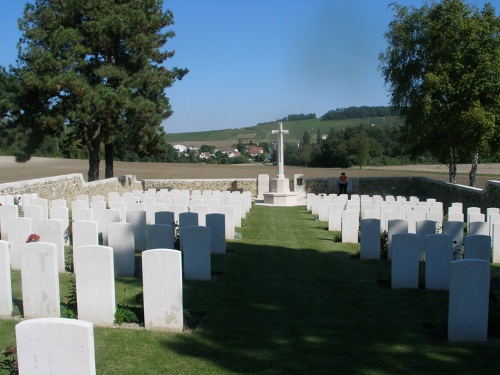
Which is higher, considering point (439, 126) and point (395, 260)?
point (439, 126)

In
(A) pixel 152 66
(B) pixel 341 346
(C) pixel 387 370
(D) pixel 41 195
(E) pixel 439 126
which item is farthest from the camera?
(A) pixel 152 66

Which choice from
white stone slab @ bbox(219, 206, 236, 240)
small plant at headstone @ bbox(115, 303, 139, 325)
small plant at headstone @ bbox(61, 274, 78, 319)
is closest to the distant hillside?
Answer: white stone slab @ bbox(219, 206, 236, 240)

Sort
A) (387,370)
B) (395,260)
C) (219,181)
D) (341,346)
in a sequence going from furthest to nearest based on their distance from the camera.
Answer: (219,181)
(395,260)
(341,346)
(387,370)

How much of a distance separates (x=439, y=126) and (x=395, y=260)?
1804 cm

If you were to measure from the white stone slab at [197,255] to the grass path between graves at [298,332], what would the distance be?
28 cm

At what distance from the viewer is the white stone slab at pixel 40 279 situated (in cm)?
704

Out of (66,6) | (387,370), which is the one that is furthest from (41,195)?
(387,370)

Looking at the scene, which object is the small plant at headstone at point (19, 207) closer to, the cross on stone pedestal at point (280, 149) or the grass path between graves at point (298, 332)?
the grass path between graves at point (298, 332)

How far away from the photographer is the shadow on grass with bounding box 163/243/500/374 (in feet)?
18.7

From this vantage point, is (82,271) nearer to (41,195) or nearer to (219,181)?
(41,195)

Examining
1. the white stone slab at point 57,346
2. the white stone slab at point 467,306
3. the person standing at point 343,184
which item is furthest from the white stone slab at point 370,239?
the person standing at point 343,184

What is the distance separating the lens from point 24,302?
7191 mm

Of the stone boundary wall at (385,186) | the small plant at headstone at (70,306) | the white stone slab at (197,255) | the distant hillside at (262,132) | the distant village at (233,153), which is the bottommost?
the stone boundary wall at (385,186)

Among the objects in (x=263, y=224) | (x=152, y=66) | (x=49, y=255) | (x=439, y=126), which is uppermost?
(x=152, y=66)
